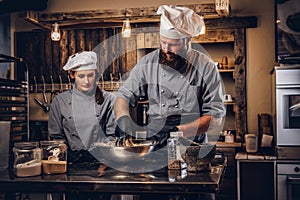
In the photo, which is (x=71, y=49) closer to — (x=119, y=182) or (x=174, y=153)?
(x=174, y=153)

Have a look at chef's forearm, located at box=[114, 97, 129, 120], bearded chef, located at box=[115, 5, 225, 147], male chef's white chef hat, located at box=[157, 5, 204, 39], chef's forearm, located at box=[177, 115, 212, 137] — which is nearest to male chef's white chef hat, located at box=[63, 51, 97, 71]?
bearded chef, located at box=[115, 5, 225, 147]

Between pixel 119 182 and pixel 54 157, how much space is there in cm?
50

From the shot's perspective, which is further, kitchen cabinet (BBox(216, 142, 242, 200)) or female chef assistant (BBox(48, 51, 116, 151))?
kitchen cabinet (BBox(216, 142, 242, 200))

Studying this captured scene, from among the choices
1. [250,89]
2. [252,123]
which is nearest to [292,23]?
[250,89]

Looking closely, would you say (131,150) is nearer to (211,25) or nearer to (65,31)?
(211,25)

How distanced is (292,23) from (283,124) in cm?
109

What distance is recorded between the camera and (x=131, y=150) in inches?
88.6

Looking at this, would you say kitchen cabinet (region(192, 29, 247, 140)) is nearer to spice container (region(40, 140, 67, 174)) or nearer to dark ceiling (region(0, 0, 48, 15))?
dark ceiling (region(0, 0, 48, 15))

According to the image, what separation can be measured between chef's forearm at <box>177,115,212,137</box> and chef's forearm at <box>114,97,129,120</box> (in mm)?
401

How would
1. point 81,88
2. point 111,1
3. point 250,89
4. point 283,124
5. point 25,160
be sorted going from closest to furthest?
point 25,160 < point 81,88 < point 283,124 < point 250,89 < point 111,1

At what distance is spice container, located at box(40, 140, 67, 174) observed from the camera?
88.7 inches

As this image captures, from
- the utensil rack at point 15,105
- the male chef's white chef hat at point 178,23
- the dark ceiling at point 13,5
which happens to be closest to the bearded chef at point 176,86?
the male chef's white chef hat at point 178,23

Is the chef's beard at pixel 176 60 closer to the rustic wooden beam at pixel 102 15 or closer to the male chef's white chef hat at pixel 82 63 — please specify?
the male chef's white chef hat at pixel 82 63

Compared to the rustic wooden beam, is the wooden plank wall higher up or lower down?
lower down
